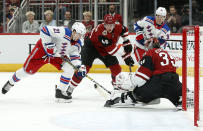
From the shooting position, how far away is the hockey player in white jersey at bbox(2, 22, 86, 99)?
14.5 feet

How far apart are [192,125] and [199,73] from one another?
0.41m

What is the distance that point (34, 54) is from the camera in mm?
4613

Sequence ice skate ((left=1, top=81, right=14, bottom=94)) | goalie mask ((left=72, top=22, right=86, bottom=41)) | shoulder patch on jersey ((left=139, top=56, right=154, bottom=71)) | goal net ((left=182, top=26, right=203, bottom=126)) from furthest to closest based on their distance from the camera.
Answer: ice skate ((left=1, top=81, right=14, bottom=94)) → goalie mask ((left=72, top=22, right=86, bottom=41)) → shoulder patch on jersey ((left=139, top=56, right=154, bottom=71)) → goal net ((left=182, top=26, right=203, bottom=126))

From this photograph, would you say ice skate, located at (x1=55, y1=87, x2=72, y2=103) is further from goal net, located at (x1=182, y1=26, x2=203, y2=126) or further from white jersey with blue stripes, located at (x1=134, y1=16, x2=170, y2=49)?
white jersey with blue stripes, located at (x1=134, y1=16, x2=170, y2=49)

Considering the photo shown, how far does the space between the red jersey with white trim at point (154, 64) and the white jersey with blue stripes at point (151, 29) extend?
164 centimetres

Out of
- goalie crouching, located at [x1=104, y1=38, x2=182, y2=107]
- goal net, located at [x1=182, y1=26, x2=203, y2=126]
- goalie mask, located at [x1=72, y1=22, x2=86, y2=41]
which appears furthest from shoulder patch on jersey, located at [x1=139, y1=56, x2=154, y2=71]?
goalie mask, located at [x1=72, y1=22, x2=86, y2=41]

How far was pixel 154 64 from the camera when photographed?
3.83m

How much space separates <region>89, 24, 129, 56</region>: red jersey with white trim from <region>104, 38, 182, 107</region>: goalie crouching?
1.02m

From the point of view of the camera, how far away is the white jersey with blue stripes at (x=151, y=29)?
18.0 feet

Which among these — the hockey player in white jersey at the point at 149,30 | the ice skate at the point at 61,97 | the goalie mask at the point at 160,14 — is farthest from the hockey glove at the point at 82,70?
the goalie mask at the point at 160,14

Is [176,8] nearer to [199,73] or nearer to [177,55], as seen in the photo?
[177,55]

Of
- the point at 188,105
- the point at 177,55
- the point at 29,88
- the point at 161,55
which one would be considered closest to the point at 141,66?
the point at 161,55

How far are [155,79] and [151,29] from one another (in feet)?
6.10

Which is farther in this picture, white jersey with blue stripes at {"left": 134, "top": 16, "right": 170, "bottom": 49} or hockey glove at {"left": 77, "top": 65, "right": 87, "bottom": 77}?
white jersey with blue stripes at {"left": 134, "top": 16, "right": 170, "bottom": 49}
